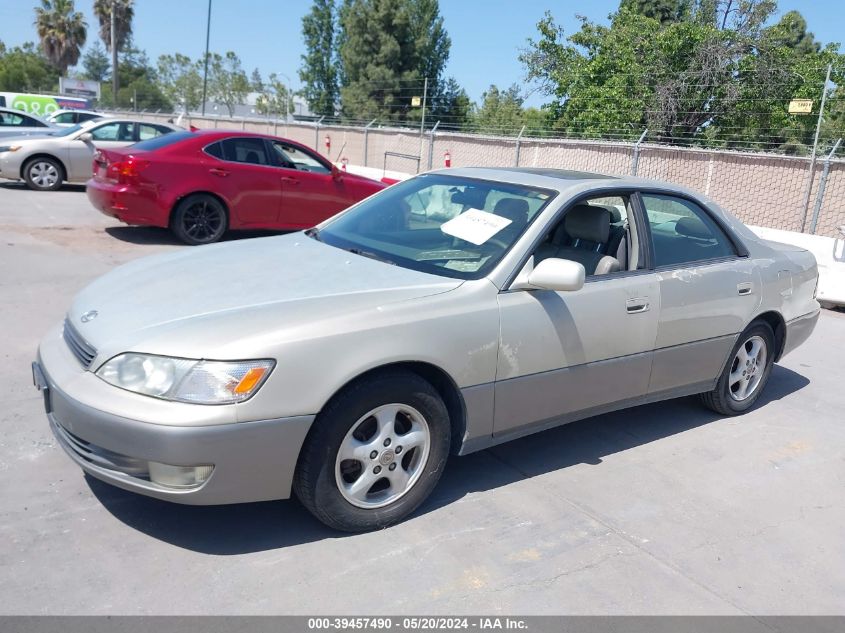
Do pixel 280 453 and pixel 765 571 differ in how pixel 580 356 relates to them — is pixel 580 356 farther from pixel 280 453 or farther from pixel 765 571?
pixel 280 453

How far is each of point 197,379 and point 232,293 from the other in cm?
60

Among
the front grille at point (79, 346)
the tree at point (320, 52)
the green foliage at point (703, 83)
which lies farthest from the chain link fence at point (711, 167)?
the tree at point (320, 52)

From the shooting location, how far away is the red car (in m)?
9.26

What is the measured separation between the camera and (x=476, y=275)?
3.79 m

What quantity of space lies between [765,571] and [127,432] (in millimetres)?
2745

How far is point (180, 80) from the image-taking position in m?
76.5

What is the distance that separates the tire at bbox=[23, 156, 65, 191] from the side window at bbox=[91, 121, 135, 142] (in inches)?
34.1

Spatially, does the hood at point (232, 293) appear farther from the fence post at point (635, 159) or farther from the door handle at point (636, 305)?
the fence post at point (635, 159)

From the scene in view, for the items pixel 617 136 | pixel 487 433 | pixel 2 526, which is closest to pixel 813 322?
pixel 487 433

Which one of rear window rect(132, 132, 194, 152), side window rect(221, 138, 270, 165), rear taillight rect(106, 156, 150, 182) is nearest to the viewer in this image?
rear taillight rect(106, 156, 150, 182)

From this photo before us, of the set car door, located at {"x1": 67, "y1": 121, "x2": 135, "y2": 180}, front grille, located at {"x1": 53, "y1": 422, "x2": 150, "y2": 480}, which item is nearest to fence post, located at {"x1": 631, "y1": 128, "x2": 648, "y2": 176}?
car door, located at {"x1": 67, "y1": 121, "x2": 135, "y2": 180}

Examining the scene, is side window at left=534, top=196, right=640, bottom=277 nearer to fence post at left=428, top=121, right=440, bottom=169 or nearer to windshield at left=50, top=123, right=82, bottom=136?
windshield at left=50, top=123, right=82, bottom=136

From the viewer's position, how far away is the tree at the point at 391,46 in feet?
143

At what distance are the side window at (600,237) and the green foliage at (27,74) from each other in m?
66.4
